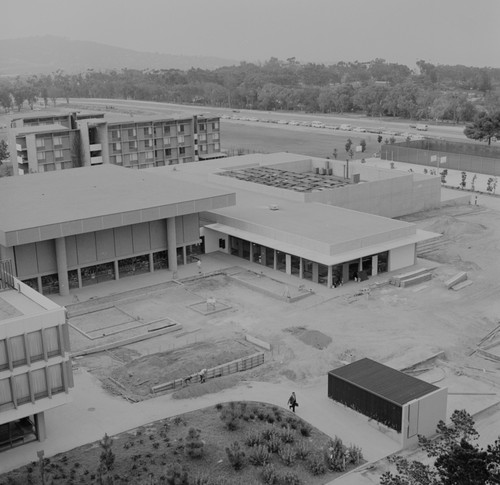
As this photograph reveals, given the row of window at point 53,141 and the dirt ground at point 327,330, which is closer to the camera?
the dirt ground at point 327,330

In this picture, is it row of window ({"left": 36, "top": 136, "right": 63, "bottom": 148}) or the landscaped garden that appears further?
row of window ({"left": 36, "top": 136, "right": 63, "bottom": 148})

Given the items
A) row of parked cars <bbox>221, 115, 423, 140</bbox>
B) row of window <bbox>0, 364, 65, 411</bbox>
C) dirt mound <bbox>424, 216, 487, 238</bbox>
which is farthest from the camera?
row of parked cars <bbox>221, 115, 423, 140</bbox>

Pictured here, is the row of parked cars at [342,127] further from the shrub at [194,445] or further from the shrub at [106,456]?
the shrub at [106,456]

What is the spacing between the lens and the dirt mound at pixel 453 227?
42.4m

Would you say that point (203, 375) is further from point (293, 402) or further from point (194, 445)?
point (194, 445)

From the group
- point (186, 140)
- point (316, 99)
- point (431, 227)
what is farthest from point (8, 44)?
point (316, 99)

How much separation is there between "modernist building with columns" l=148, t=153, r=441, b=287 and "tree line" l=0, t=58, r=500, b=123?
6341cm

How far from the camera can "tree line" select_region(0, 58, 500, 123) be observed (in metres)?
116

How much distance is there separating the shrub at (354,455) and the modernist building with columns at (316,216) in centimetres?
1340

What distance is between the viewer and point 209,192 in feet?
117

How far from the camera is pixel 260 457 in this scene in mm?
18422

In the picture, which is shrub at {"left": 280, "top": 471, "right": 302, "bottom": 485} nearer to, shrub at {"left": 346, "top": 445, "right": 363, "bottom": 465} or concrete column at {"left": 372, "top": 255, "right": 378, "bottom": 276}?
shrub at {"left": 346, "top": 445, "right": 363, "bottom": 465}

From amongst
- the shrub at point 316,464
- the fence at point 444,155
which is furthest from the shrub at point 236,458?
the fence at point 444,155

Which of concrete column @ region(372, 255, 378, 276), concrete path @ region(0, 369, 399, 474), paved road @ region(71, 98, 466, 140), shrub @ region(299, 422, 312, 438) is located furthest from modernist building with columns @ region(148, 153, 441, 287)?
paved road @ region(71, 98, 466, 140)
